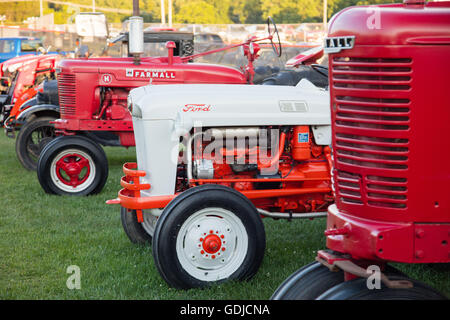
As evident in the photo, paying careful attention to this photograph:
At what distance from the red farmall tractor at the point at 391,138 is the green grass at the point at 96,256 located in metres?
1.50

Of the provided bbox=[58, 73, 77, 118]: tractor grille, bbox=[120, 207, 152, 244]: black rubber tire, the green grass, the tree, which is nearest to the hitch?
the green grass

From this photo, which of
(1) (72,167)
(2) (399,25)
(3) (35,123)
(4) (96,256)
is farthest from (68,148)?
(2) (399,25)

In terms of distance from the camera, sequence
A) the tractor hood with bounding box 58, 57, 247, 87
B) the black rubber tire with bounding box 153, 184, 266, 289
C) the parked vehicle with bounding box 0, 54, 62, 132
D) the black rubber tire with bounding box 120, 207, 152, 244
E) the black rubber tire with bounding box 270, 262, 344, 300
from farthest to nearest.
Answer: the parked vehicle with bounding box 0, 54, 62, 132, the tractor hood with bounding box 58, 57, 247, 87, the black rubber tire with bounding box 120, 207, 152, 244, the black rubber tire with bounding box 153, 184, 266, 289, the black rubber tire with bounding box 270, 262, 344, 300

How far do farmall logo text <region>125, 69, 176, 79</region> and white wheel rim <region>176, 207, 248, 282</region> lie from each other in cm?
378

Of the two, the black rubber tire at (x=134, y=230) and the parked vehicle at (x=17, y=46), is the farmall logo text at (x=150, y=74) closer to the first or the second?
the black rubber tire at (x=134, y=230)

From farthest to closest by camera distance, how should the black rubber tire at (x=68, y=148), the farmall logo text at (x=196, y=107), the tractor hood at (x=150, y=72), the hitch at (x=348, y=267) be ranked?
the tractor hood at (x=150, y=72) < the black rubber tire at (x=68, y=148) < the farmall logo text at (x=196, y=107) < the hitch at (x=348, y=267)

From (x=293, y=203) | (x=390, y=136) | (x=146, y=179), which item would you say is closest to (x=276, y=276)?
(x=293, y=203)

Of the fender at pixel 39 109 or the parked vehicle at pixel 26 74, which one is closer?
the fender at pixel 39 109

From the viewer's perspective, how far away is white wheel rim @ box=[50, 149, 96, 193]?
23.1ft

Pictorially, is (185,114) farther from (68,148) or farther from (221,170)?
(68,148)

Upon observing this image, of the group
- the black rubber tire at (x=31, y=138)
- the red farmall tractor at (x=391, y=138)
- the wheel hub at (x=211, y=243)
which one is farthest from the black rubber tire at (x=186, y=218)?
the black rubber tire at (x=31, y=138)

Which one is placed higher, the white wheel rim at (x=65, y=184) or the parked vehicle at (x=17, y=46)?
the parked vehicle at (x=17, y=46)

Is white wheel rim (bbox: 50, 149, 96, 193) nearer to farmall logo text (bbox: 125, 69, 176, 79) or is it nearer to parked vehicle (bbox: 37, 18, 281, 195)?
parked vehicle (bbox: 37, 18, 281, 195)

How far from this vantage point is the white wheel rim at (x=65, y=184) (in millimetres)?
7051
